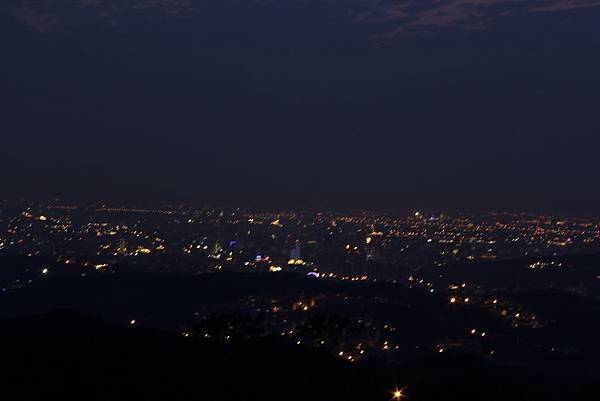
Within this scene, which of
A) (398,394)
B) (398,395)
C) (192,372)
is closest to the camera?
(398,395)

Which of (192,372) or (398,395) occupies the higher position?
(398,395)

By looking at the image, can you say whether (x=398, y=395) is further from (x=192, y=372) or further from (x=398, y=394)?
(x=192, y=372)

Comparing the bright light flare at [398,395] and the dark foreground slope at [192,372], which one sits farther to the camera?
the bright light flare at [398,395]

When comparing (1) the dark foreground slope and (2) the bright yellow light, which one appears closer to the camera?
(1) the dark foreground slope

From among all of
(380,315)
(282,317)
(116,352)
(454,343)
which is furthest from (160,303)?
(116,352)

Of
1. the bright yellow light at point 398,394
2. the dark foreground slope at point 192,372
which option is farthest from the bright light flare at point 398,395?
the dark foreground slope at point 192,372

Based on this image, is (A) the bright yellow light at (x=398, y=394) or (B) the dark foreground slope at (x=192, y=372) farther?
(A) the bright yellow light at (x=398, y=394)

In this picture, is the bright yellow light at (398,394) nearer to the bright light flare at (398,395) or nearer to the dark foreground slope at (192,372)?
the bright light flare at (398,395)

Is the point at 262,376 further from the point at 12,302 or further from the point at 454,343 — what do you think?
the point at 12,302

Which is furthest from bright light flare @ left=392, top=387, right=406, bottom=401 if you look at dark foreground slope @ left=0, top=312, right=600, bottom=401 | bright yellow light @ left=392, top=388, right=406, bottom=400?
dark foreground slope @ left=0, top=312, right=600, bottom=401

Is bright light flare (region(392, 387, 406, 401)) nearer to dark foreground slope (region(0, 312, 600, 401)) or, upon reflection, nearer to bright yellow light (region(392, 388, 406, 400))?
bright yellow light (region(392, 388, 406, 400))

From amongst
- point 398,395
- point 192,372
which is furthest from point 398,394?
point 192,372
